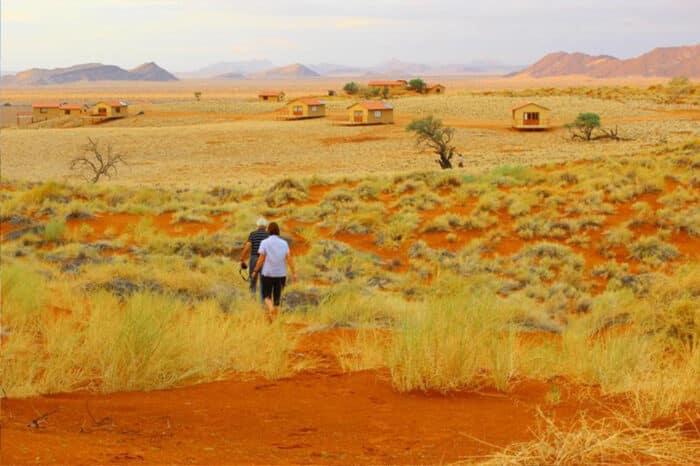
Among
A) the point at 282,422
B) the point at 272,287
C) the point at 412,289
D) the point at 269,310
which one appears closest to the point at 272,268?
the point at 272,287

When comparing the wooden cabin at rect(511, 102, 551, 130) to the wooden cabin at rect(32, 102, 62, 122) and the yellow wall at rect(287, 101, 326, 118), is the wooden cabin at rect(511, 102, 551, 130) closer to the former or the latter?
the yellow wall at rect(287, 101, 326, 118)

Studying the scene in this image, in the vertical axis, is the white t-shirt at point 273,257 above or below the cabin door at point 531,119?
below

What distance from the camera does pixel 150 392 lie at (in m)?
7.35

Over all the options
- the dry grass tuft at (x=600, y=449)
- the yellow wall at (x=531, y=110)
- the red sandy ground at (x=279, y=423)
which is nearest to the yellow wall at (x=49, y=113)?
the yellow wall at (x=531, y=110)

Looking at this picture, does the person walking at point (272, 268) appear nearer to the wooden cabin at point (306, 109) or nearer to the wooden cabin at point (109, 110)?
the wooden cabin at point (306, 109)

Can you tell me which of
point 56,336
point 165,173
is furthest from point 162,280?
point 165,173

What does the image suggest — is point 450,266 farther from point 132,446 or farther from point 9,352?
point 132,446

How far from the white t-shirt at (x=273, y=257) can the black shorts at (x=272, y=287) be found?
64 millimetres

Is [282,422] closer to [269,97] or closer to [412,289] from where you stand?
[412,289]

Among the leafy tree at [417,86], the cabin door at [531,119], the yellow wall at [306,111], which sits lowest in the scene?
the cabin door at [531,119]

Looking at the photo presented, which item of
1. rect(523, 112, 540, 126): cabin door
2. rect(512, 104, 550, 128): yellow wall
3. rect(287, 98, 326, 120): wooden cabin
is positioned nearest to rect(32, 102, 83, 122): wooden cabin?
rect(287, 98, 326, 120): wooden cabin

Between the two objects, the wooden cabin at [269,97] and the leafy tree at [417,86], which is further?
the leafy tree at [417,86]

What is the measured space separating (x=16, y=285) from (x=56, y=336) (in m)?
3.17

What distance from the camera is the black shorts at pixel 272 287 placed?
11.7 m
